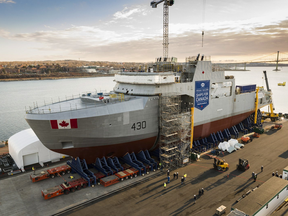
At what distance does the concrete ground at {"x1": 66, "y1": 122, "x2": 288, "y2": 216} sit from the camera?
46.5 feet

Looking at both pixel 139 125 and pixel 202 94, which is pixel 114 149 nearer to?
pixel 139 125

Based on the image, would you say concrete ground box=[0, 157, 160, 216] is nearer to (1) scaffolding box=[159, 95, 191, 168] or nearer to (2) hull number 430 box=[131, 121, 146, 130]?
(1) scaffolding box=[159, 95, 191, 168]

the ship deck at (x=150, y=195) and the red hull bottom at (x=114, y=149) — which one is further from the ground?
the red hull bottom at (x=114, y=149)

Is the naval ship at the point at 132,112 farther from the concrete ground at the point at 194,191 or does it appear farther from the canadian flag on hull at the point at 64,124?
the concrete ground at the point at 194,191

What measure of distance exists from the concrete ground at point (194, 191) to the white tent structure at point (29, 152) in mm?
9677

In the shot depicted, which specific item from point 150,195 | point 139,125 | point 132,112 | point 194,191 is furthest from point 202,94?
point 150,195

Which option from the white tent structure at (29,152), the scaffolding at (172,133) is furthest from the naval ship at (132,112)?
the white tent structure at (29,152)

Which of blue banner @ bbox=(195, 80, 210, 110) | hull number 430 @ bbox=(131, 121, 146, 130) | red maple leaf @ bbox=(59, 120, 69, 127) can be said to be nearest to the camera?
red maple leaf @ bbox=(59, 120, 69, 127)

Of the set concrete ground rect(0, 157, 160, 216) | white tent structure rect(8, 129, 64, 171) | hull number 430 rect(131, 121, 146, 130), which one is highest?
hull number 430 rect(131, 121, 146, 130)

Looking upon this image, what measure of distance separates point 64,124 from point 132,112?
576 centimetres

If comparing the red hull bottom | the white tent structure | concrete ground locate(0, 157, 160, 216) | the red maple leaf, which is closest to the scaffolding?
the red hull bottom

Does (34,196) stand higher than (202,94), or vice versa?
(202,94)

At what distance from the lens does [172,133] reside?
67.3 feet

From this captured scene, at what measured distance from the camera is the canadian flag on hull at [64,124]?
15.7 m
